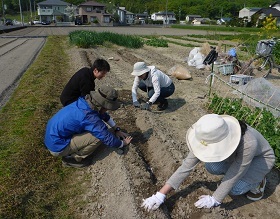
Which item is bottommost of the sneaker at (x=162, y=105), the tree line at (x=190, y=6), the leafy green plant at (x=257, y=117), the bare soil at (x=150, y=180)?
the bare soil at (x=150, y=180)

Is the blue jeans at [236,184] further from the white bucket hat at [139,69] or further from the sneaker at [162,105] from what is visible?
the sneaker at [162,105]

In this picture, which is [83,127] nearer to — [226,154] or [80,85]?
[80,85]

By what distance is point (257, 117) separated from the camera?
13.5 ft

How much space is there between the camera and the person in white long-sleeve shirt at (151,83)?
444 cm

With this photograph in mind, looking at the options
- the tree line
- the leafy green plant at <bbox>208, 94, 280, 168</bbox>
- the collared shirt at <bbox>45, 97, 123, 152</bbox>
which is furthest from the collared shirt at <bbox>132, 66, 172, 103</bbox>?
the tree line

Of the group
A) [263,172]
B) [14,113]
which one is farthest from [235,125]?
[14,113]

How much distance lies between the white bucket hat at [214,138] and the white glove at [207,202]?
593mm

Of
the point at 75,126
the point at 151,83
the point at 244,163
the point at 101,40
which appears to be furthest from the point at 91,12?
the point at 244,163

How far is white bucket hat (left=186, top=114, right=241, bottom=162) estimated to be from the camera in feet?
6.82

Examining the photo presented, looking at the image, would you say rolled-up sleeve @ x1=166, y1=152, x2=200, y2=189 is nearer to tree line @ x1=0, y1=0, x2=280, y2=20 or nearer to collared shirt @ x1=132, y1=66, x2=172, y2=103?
collared shirt @ x1=132, y1=66, x2=172, y2=103

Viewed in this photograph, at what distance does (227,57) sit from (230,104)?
4132 mm

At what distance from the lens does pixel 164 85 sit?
511 centimetres

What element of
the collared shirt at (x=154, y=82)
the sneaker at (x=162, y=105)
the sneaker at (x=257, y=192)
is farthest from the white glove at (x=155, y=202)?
the sneaker at (x=162, y=105)

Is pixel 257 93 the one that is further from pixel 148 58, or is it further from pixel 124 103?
pixel 148 58
